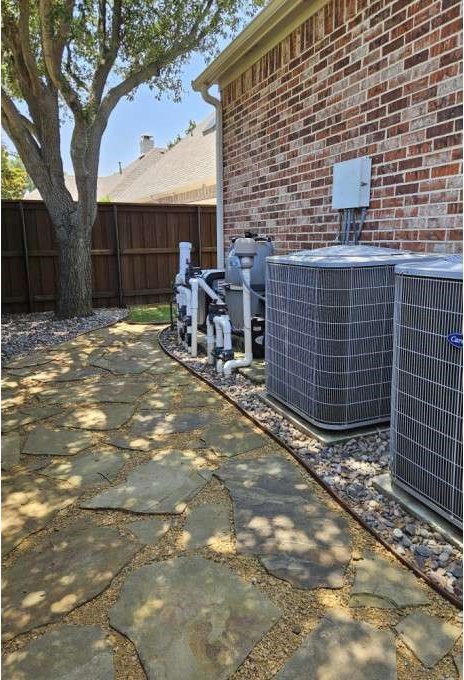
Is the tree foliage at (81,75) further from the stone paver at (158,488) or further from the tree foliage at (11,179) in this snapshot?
the tree foliage at (11,179)

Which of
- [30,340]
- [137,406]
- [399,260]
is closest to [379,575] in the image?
[399,260]

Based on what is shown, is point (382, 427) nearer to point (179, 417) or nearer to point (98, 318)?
point (179, 417)

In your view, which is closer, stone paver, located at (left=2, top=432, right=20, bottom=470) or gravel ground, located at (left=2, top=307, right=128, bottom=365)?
stone paver, located at (left=2, top=432, right=20, bottom=470)

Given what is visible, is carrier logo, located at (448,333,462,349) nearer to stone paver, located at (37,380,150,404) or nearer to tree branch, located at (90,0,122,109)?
stone paver, located at (37,380,150,404)

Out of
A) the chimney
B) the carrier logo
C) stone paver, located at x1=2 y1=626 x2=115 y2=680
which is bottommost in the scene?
stone paver, located at x1=2 y1=626 x2=115 y2=680

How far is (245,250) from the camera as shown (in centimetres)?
398

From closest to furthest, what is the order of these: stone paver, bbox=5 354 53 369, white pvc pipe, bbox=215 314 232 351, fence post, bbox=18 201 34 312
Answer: white pvc pipe, bbox=215 314 232 351 < stone paver, bbox=5 354 53 369 < fence post, bbox=18 201 34 312

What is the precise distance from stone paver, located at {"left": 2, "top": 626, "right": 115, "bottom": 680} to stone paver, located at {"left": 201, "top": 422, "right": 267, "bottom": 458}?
1377 millimetres

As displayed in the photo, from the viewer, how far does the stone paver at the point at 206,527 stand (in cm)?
198

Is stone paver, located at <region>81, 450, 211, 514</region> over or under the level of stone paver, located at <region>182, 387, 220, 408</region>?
under

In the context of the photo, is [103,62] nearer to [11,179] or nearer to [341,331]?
[341,331]

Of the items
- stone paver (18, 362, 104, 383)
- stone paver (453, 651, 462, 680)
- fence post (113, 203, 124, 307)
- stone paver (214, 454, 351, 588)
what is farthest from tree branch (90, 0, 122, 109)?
stone paver (453, 651, 462, 680)

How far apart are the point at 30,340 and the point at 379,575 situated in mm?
5507

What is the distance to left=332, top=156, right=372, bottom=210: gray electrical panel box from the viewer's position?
Answer: 352 centimetres
